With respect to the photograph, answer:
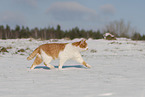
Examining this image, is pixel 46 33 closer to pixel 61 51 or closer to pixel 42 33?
pixel 42 33

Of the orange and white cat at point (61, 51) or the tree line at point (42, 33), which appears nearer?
the orange and white cat at point (61, 51)

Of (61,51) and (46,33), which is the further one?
(46,33)

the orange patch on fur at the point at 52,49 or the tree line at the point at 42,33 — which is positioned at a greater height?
the tree line at the point at 42,33

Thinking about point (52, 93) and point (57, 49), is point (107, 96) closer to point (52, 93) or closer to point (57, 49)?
point (52, 93)

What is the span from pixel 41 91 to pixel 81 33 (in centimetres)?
5679

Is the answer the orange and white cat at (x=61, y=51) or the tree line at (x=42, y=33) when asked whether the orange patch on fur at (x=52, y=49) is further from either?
the tree line at (x=42, y=33)

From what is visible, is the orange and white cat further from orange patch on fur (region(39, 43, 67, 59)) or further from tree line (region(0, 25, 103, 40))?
tree line (region(0, 25, 103, 40))

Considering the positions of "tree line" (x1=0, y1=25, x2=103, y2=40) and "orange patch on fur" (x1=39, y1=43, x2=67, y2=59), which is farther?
"tree line" (x1=0, y1=25, x2=103, y2=40)

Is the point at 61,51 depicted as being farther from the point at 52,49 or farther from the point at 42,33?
the point at 42,33

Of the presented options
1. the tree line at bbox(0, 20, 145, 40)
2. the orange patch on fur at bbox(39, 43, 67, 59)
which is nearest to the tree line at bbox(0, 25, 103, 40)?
the tree line at bbox(0, 20, 145, 40)

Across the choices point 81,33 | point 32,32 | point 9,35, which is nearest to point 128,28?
point 81,33

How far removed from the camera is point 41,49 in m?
6.12

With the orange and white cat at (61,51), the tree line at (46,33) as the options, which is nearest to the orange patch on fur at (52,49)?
the orange and white cat at (61,51)

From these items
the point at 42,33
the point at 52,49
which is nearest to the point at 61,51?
the point at 52,49
